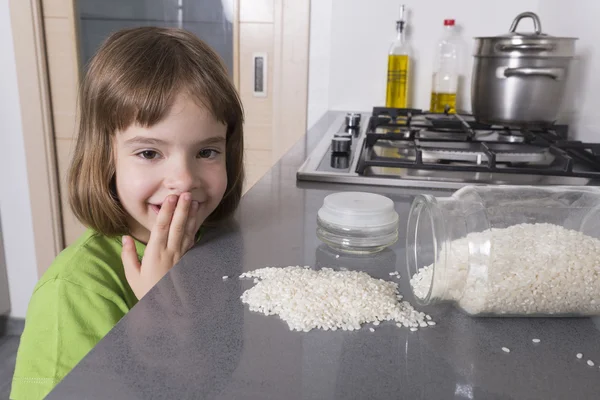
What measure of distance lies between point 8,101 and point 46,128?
17 centimetres

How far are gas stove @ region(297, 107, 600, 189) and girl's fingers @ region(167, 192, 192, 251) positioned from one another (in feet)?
1.04

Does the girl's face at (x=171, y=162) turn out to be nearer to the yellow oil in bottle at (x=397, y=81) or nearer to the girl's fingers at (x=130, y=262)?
the girl's fingers at (x=130, y=262)

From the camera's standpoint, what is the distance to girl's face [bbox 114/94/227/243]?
0.76 meters

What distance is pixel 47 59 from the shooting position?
2076mm

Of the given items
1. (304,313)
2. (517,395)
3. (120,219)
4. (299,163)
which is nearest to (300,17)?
(299,163)

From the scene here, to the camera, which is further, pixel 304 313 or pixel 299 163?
pixel 299 163

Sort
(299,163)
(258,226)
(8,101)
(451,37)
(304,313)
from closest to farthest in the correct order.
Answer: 1. (304,313)
2. (258,226)
3. (299,163)
4. (451,37)
5. (8,101)

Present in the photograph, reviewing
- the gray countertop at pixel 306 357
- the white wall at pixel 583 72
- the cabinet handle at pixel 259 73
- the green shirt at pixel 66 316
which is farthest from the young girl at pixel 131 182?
the cabinet handle at pixel 259 73

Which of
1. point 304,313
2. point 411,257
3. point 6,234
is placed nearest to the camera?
point 304,313

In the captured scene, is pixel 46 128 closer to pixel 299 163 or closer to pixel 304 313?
pixel 299 163

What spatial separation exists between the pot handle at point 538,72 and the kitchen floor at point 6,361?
1.86 metres

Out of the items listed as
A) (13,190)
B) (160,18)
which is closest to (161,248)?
(160,18)

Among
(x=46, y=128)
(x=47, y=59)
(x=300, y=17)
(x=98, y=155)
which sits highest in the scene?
(x=300, y=17)

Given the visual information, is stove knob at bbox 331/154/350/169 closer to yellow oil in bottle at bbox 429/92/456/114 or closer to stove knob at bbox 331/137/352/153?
stove knob at bbox 331/137/352/153
